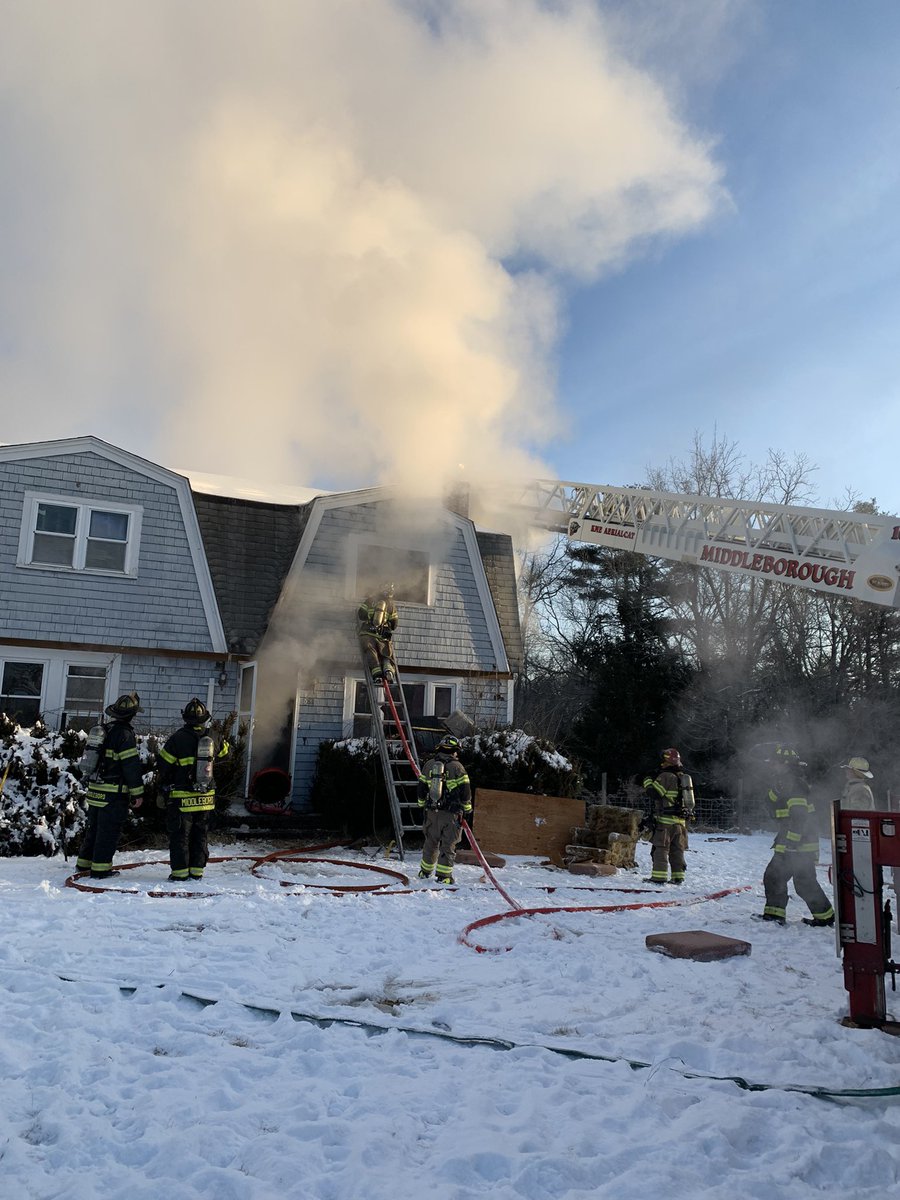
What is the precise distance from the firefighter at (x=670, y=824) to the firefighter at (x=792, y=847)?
226 cm

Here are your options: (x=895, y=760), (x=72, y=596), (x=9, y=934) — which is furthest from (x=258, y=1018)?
(x=895, y=760)

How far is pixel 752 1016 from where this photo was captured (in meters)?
4.96

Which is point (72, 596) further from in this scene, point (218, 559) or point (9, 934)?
point (9, 934)

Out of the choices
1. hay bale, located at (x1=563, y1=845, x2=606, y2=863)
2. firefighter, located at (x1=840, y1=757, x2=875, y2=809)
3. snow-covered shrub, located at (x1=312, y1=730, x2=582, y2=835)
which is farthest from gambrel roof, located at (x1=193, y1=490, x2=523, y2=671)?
firefighter, located at (x1=840, y1=757, x2=875, y2=809)

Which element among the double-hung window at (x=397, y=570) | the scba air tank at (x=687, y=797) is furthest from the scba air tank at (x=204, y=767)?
the double-hung window at (x=397, y=570)

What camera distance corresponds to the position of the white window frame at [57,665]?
1281cm

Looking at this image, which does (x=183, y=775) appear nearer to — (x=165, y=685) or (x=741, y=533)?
(x=165, y=685)

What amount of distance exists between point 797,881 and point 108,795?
634 cm

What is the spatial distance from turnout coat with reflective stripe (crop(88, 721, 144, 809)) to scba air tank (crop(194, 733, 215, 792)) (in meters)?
0.60

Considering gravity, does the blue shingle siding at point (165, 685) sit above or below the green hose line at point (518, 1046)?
above

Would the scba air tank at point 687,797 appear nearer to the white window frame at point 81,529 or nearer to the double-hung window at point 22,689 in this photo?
the white window frame at point 81,529

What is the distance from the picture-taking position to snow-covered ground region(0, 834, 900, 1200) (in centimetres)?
314

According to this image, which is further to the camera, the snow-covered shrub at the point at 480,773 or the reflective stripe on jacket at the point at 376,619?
the reflective stripe on jacket at the point at 376,619

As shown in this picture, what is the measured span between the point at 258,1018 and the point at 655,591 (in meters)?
23.7
